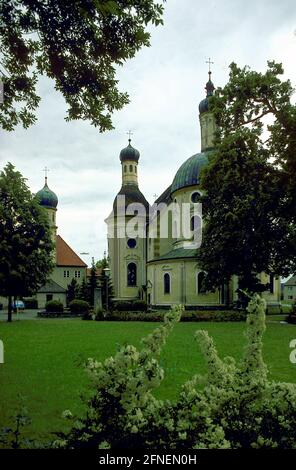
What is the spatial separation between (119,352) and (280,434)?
75.4 inches

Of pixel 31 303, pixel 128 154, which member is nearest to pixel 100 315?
pixel 31 303

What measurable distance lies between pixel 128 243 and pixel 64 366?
40.0m

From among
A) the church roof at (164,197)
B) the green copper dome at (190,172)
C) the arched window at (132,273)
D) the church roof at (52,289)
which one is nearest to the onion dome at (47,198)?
the church roof at (52,289)

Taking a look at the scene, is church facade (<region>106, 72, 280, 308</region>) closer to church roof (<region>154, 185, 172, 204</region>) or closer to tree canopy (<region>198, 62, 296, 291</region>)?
church roof (<region>154, 185, 172, 204</region>)

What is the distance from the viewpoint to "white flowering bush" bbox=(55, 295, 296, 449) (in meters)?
4.50

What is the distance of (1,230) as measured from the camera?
943 inches

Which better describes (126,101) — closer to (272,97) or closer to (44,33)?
(44,33)

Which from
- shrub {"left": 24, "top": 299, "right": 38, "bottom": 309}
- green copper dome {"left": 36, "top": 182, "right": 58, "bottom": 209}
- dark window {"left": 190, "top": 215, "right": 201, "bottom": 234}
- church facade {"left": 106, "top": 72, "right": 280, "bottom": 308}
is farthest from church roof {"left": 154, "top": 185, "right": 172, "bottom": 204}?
shrub {"left": 24, "top": 299, "right": 38, "bottom": 309}

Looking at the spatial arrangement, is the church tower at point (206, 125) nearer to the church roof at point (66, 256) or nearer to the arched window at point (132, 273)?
the arched window at point (132, 273)

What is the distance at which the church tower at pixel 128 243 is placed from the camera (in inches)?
1972

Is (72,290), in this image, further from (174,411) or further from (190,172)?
(174,411)

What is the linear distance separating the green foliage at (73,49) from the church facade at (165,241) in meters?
23.8

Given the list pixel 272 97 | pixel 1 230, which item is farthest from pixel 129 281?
pixel 272 97

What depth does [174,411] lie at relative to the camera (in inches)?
193
